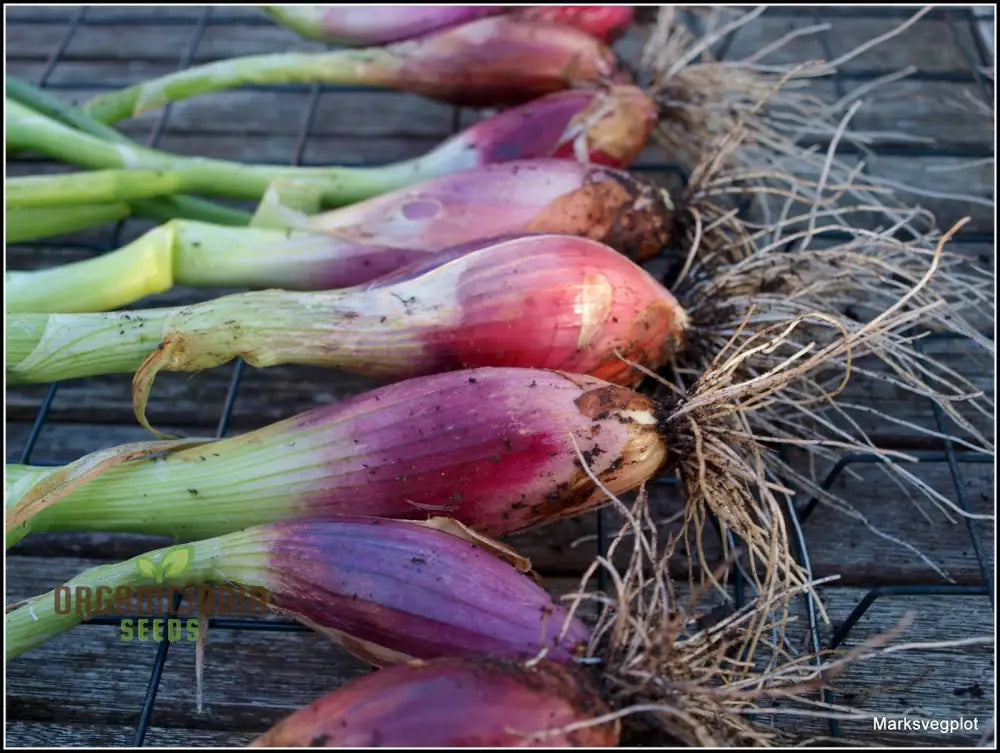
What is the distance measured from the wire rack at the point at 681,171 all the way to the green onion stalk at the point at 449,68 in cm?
17

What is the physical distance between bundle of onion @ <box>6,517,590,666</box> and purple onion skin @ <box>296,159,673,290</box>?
1.38 feet

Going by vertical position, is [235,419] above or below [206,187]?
below

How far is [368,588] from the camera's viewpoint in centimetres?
86

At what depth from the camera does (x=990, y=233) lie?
1.56 metres

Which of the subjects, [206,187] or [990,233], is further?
[990,233]

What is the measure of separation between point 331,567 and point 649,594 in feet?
1.42

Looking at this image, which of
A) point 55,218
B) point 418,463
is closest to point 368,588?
point 418,463

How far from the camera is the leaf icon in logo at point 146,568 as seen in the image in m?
0.94

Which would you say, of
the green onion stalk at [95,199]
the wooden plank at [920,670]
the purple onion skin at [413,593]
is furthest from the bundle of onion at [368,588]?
the green onion stalk at [95,199]

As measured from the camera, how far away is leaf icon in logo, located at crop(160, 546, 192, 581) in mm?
935

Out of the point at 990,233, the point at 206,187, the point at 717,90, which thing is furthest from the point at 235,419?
the point at 990,233

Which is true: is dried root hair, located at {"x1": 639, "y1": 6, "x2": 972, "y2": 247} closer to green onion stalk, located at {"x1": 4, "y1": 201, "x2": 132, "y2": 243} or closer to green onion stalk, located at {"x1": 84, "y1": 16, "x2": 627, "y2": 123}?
green onion stalk, located at {"x1": 84, "y1": 16, "x2": 627, "y2": 123}

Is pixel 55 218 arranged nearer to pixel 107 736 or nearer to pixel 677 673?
pixel 107 736

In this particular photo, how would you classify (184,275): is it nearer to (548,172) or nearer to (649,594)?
(548,172)
